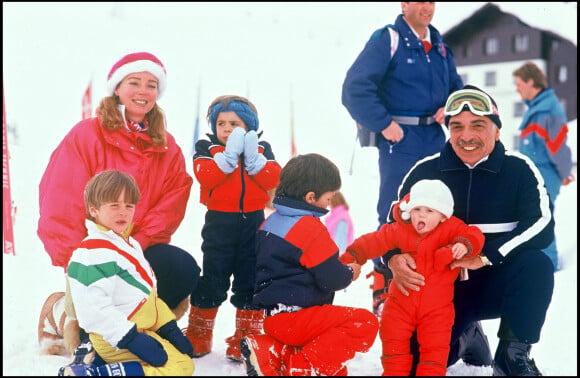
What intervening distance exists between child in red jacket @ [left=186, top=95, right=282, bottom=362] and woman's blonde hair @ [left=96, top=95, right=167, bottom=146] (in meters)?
0.18

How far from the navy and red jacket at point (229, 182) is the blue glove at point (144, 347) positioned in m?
0.70

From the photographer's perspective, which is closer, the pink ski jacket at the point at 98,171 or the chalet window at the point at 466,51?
the pink ski jacket at the point at 98,171

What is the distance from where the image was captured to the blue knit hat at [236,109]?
2650 millimetres

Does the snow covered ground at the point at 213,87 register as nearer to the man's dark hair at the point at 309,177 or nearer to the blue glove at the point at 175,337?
the blue glove at the point at 175,337

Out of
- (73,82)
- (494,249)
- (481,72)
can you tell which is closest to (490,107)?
(494,249)

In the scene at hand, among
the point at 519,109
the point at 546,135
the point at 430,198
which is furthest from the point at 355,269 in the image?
the point at 519,109

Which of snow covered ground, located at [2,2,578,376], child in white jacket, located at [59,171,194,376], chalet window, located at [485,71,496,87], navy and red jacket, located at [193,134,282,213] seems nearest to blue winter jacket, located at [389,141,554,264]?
snow covered ground, located at [2,2,578,376]

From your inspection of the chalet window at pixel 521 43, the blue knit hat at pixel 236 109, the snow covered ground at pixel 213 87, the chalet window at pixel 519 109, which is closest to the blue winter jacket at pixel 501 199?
the snow covered ground at pixel 213 87

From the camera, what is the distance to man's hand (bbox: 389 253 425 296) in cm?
227

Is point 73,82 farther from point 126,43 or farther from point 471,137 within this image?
point 471,137

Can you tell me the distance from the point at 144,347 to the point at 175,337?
198mm

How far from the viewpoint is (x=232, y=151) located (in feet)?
8.23

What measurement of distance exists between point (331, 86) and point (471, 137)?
4515 mm

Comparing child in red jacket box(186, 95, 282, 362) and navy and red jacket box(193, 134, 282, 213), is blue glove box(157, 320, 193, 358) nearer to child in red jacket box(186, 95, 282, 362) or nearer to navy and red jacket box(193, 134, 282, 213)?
child in red jacket box(186, 95, 282, 362)
